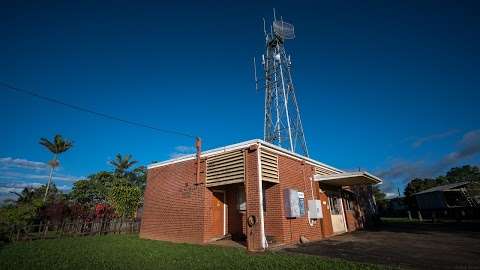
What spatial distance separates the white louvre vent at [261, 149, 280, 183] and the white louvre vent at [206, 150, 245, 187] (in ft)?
2.74

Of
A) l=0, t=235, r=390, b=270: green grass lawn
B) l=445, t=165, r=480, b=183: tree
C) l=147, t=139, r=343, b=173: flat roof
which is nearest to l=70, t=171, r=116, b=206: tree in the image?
l=147, t=139, r=343, b=173: flat roof

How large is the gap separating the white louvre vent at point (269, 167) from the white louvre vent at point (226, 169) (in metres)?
0.84

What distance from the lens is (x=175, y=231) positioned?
11.7 m

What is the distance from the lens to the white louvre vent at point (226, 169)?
1007 centimetres

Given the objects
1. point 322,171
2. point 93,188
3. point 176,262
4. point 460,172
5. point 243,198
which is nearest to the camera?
point 176,262

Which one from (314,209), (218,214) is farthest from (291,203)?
(218,214)

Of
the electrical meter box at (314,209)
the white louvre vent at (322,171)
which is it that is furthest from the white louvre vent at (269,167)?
the white louvre vent at (322,171)

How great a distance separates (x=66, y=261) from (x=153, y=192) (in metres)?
6.78

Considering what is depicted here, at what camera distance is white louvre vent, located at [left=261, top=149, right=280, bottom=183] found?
9820 millimetres

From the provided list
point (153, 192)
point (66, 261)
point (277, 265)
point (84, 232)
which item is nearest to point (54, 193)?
point (84, 232)

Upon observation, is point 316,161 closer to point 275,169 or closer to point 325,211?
point 325,211

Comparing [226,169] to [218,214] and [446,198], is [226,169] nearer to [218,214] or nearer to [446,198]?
[218,214]

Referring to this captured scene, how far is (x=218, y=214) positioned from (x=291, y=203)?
11.7 feet

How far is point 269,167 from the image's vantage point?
33.3ft
